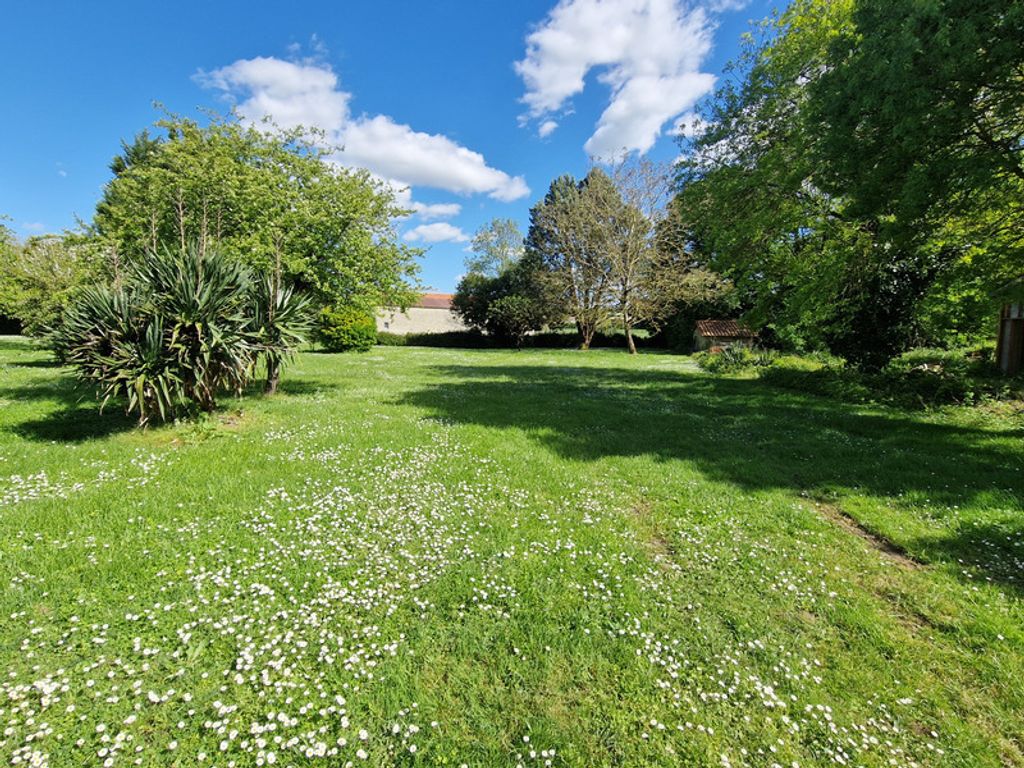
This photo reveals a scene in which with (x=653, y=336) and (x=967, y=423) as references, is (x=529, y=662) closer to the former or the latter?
(x=967, y=423)

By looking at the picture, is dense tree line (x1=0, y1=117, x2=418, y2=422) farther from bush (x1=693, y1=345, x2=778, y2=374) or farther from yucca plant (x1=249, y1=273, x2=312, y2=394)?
bush (x1=693, y1=345, x2=778, y2=374)

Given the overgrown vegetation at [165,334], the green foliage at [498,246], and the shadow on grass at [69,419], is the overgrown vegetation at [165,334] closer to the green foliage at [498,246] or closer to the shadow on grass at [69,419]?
the shadow on grass at [69,419]

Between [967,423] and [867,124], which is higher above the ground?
[867,124]

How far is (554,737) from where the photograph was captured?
2.37 meters

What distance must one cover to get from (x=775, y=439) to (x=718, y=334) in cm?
2526

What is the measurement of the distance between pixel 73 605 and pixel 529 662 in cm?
330

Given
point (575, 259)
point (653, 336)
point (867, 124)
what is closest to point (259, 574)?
point (867, 124)

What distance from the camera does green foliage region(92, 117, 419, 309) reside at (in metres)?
11.0

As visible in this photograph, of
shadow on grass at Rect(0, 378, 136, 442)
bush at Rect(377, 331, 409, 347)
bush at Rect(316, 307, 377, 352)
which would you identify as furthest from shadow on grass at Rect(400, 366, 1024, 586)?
bush at Rect(377, 331, 409, 347)

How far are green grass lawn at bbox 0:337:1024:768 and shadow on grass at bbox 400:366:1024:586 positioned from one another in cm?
9

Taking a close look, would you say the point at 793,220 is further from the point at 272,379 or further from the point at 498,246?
the point at 498,246

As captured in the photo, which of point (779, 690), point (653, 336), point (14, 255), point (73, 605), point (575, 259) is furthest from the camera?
point (653, 336)

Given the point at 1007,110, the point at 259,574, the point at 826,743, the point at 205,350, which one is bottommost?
the point at 826,743

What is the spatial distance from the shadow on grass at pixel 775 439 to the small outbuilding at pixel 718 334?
1753 centimetres
